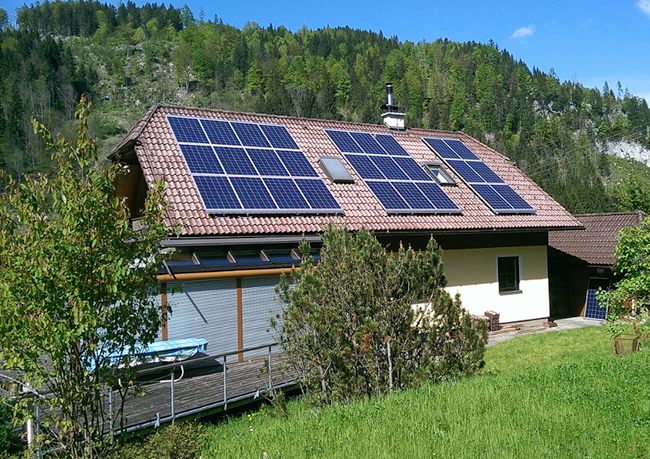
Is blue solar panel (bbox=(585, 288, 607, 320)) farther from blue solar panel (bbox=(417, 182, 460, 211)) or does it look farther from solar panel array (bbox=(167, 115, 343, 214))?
solar panel array (bbox=(167, 115, 343, 214))

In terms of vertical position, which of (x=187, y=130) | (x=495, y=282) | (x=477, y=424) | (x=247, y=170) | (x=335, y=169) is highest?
(x=187, y=130)

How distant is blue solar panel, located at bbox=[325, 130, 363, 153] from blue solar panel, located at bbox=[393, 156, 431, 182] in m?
1.44

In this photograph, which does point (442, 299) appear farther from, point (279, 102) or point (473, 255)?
point (279, 102)

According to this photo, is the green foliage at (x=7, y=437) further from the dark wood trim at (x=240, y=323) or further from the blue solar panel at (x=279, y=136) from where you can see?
the blue solar panel at (x=279, y=136)

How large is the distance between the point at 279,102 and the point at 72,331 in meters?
94.2

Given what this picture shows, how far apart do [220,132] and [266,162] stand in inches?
72.8

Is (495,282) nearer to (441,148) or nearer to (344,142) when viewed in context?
(441,148)

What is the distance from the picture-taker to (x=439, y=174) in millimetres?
18156

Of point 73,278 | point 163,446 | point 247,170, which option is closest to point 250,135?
point 247,170

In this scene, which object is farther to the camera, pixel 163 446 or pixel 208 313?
pixel 208 313

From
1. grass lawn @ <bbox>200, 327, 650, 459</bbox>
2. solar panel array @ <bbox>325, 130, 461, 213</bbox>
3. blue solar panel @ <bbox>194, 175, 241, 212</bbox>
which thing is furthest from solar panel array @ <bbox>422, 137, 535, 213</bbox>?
grass lawn @ <bbox>200, 327, 650, 459</bbox>

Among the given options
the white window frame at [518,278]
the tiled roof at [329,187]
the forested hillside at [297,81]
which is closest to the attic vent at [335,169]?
the tiled roof at [329,187]

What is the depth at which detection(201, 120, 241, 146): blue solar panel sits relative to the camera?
582 inches

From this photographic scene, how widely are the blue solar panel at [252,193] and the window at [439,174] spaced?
6668 millimetres
